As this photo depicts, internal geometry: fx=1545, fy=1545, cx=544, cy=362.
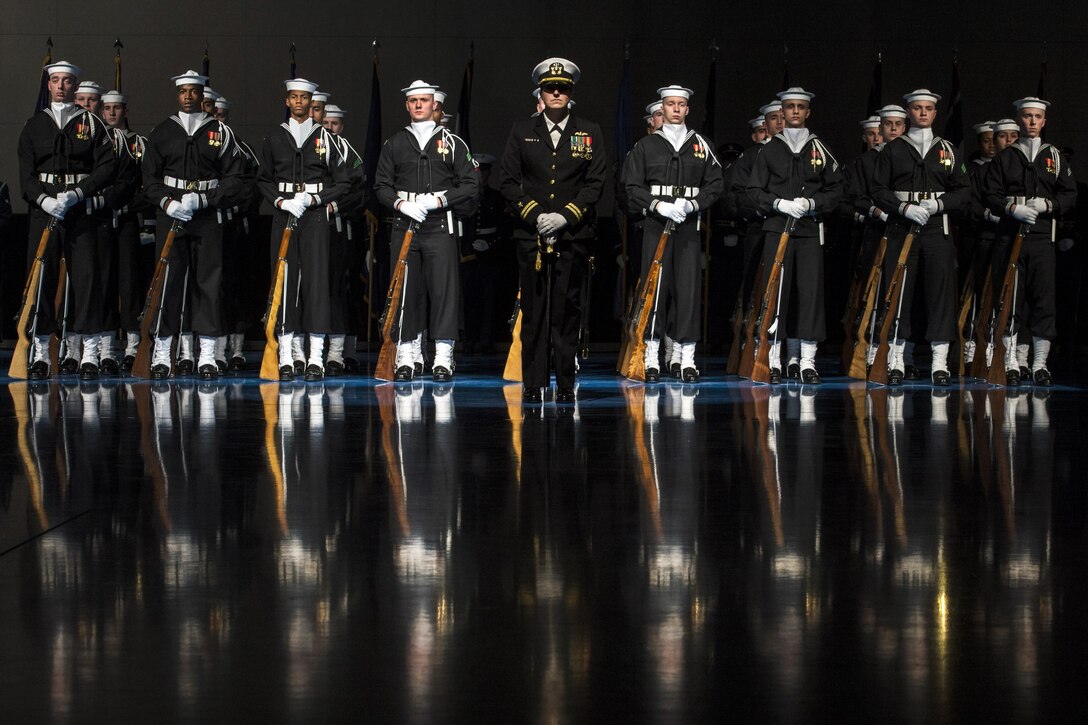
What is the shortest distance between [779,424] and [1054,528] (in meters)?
2.86

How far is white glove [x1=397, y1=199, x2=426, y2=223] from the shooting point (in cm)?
992

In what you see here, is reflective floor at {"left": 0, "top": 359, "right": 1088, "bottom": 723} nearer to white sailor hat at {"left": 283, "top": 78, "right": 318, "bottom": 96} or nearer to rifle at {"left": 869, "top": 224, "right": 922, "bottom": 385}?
rifle at {"left": 869, "top": 224, "right": 922, "bottom": 385}

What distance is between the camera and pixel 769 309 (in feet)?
33.4

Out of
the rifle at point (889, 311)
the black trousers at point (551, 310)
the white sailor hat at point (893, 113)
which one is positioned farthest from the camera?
the white sailor hat at point (893, 113)

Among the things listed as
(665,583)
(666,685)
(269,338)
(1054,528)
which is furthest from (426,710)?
(269,338)

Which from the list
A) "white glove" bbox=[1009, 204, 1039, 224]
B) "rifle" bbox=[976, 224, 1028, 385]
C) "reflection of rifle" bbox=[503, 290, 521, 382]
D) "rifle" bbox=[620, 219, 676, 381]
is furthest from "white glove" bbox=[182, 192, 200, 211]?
"white glove" bbox=[1009, 204, 1039, 224]

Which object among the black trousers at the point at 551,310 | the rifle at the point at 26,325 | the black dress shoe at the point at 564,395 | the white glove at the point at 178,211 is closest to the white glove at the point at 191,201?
the white glove at the point at 178,211

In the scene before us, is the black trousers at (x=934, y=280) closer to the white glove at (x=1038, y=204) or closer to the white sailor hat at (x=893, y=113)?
the white glove at (x=1038, y=204)

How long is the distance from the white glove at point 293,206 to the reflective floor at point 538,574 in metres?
3.52

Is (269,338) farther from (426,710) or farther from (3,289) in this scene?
(426,710)

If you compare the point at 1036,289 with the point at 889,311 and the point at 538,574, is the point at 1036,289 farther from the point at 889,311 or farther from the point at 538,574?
the point at 538,574

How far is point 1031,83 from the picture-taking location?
1507 centimetres

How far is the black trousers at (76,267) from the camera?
33.4 feet

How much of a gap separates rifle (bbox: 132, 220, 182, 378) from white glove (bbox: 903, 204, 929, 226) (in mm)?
4797
